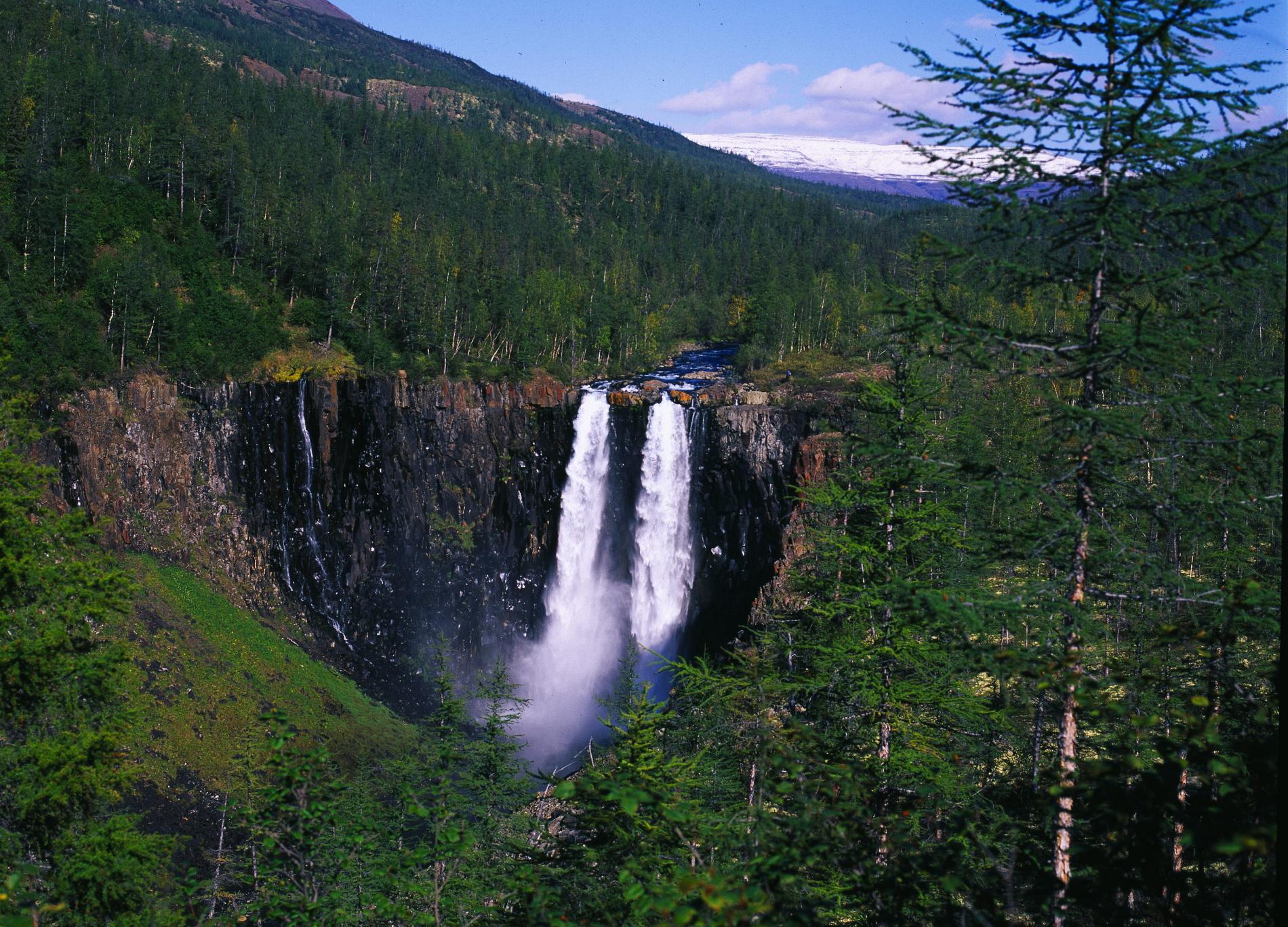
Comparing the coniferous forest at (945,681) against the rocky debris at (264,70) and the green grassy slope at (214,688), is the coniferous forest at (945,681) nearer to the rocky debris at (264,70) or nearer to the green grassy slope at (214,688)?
the green grassy slope at (214,688)

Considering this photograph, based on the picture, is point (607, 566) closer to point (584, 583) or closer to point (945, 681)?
point (584, 583)

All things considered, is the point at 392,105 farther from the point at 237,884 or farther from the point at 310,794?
the point at 310,794

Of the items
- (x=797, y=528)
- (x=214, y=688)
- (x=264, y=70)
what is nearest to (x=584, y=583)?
(x=797, y=528)

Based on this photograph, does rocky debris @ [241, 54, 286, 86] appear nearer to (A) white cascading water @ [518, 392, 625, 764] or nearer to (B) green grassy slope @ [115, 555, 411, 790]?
(A) white cascading water @ [518, 392, 625, 764]

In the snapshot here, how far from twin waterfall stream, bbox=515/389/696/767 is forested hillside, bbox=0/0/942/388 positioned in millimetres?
12451

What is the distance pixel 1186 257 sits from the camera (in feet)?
21.8

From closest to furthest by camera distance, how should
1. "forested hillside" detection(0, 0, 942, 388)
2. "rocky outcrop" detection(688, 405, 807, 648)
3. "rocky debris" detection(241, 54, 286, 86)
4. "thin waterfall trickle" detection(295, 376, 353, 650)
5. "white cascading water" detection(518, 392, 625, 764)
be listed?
1. "thin waterfall trickle" detection(295, 376, 353, 650)
2. "rocky outcrop" detection(688, 405, 807, 648)
3. "forested hillside" detection(0, 0, 942, 388)
4. "white cascading water" detection(518, 392, 625, 764)
5. "rocky debris" detection(241, 54, 286, 86)

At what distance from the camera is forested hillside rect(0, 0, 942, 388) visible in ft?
142

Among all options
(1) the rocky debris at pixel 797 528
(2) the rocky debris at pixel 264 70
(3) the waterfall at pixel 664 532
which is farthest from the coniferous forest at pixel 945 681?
(2) the rocky debris at pixel 264 70

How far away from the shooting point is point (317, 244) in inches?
2167

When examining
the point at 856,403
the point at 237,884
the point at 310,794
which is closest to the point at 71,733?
the point at 310,794

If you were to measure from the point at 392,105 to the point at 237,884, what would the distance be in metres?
167

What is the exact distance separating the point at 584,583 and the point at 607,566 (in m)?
1.66

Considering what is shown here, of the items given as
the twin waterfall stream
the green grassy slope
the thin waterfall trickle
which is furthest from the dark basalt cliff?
the green grassy slope
